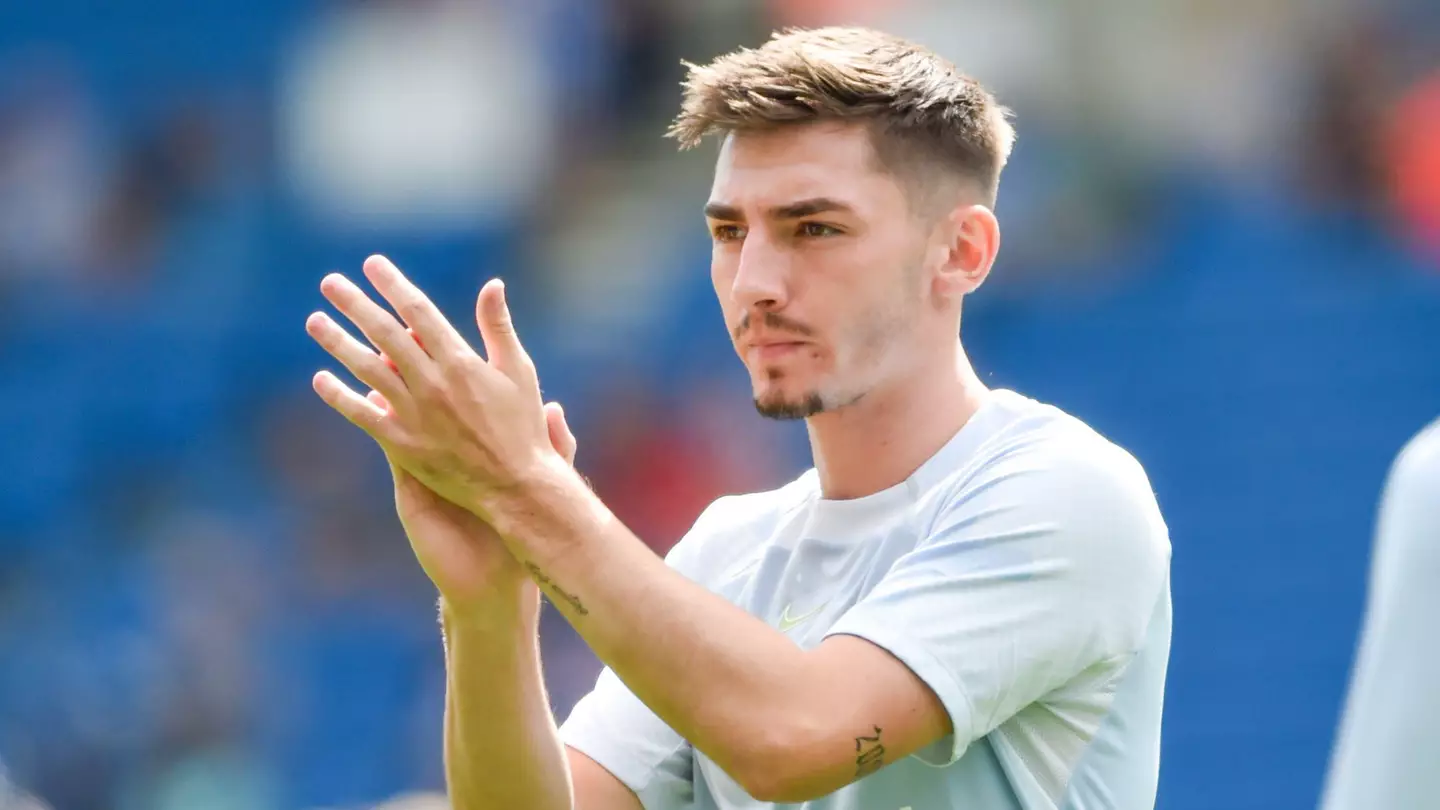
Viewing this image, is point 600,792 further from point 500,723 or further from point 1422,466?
point 1422,466

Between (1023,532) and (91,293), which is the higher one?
(91,293)

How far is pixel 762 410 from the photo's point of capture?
2.91 meters

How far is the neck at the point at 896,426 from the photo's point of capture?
3021 mm

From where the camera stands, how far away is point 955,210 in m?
3.11

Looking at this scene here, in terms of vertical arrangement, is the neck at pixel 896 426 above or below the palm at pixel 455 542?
above

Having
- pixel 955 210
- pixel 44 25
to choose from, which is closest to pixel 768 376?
pixel 955 210

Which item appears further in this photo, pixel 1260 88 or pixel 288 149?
pixel 288 149

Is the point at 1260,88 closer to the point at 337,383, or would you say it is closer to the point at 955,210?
the point at 955,210

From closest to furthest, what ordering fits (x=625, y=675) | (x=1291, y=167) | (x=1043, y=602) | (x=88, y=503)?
(x=625, y=675), (x=1043, y=602), (x=1291, y=167), (x=88, y=503)

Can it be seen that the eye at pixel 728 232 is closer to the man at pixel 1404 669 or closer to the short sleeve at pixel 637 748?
the short sleeve at pixel 637 748

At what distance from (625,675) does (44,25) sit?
32.6 feet

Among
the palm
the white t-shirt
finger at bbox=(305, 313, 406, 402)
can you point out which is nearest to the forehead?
the white t-shirt

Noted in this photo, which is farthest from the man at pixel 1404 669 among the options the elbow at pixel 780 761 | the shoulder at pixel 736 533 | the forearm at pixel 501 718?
the shoulder at pixel 736 533

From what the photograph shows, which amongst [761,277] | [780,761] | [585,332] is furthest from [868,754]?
[585,332]
